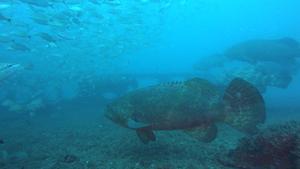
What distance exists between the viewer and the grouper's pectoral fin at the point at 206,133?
6633mm

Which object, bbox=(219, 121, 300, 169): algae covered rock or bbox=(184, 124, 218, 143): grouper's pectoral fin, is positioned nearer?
bbox=(219, 121, 300, 169): algae covered rock

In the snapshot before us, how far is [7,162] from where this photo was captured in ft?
25.0

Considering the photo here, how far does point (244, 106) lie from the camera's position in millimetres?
6438

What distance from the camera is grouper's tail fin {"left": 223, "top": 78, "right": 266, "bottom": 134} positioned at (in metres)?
6.33

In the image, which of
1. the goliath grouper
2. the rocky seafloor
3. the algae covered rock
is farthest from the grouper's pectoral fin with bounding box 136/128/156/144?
the algae covered rock

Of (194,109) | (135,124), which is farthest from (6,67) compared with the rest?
(194,109)

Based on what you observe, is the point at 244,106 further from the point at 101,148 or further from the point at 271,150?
the point at 101,148

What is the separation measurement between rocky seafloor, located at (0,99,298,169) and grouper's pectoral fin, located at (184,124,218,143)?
18.0 inches

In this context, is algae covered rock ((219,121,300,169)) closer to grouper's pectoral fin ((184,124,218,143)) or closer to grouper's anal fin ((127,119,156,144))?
grouper's pectoral fin ((184,124,218,143))

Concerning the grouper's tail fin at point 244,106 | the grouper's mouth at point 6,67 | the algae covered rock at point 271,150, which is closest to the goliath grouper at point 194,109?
the grouper's tail fin at point 244,106

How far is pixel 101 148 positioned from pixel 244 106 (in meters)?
3.82

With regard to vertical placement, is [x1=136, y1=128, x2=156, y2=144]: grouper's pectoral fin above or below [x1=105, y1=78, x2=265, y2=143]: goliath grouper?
below

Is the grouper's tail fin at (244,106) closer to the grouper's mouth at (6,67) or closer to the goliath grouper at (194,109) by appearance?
the goliath grouper at (194,109)

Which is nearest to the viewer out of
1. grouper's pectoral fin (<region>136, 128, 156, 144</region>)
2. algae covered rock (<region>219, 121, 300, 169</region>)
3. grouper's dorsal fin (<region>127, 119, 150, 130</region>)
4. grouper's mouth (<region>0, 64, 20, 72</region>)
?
algae covered rock (<region>219, 121, 300, 169</region>)
